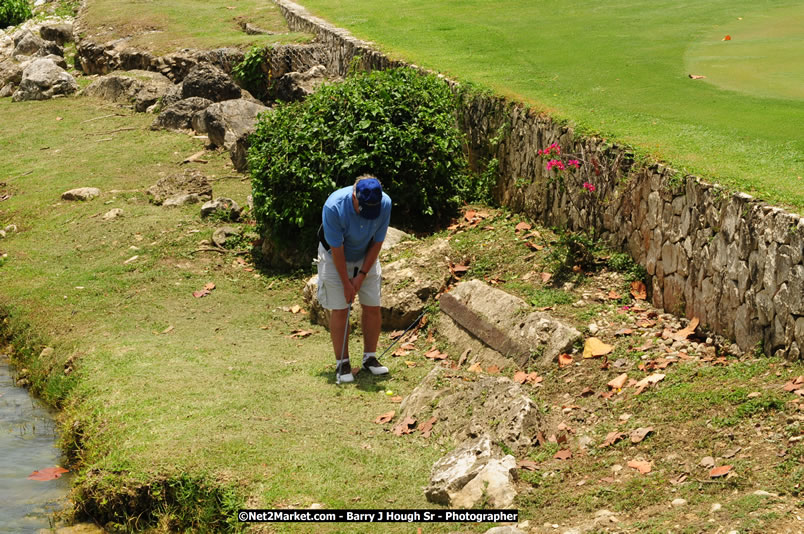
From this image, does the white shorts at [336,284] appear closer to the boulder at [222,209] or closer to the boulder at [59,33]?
the boulder at [222,209]

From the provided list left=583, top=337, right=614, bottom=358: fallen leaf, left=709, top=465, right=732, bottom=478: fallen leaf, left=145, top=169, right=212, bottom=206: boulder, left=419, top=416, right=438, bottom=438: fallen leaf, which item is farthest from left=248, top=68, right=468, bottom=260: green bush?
left=709, top=465, right=732, bottom=478: fallen leaf

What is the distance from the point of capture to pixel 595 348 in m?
7.38

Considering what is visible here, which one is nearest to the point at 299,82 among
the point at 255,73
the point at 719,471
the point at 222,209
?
the point at 255,73

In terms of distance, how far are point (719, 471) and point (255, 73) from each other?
46.7ft

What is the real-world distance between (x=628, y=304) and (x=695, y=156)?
1.43 metres

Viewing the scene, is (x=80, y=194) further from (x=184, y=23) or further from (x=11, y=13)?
(x=11, y=13)

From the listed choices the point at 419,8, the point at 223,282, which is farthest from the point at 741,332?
the point at 419,8

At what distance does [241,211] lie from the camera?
41.2 feet

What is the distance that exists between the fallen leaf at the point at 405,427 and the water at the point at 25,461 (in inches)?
103

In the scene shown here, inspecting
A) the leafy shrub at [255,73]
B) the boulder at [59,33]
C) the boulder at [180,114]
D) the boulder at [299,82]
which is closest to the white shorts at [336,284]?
the boulder at [299,82]

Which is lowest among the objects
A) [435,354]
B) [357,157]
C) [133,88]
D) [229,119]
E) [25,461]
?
[25,461]

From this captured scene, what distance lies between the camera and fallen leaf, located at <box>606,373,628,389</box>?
6.84 m

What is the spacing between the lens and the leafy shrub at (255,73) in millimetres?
17828

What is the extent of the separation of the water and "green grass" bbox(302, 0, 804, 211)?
19.0ft
